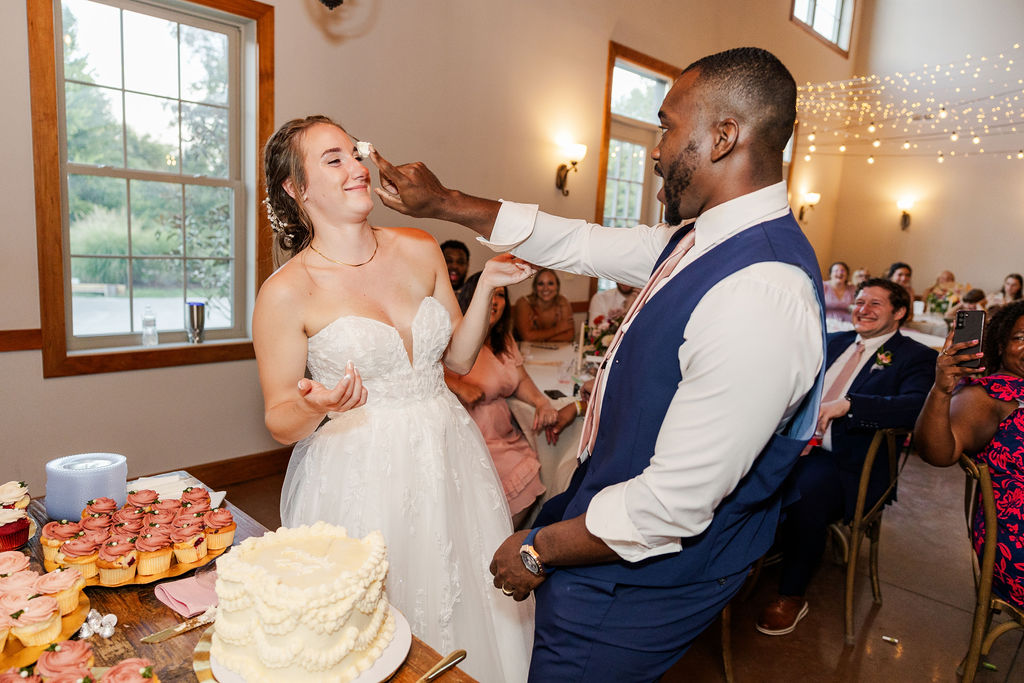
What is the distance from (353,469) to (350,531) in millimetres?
167

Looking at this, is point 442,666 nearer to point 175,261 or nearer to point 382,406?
point 382,406

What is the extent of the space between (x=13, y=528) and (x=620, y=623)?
4.20 ft

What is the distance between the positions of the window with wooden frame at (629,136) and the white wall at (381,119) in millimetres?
152

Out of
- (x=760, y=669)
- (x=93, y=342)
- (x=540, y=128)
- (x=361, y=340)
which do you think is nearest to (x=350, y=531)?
(x=361, y=340)

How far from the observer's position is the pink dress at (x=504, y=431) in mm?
3041

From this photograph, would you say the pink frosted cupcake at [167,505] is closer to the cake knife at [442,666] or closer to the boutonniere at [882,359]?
the cake knife at [442,666]

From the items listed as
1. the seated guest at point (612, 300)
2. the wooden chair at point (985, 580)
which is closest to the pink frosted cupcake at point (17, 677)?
the wooden chair at point (985, 580)

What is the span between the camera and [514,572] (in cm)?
138

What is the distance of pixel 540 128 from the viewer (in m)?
6.21

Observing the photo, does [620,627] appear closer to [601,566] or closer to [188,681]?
[601,566]

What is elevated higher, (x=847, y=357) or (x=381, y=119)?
(x=381, y=119)

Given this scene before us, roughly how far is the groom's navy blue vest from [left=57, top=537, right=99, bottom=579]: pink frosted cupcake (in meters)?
0.93

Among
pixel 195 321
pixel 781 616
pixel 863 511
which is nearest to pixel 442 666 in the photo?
pixel 781 616

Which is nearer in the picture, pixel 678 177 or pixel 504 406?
pixel 678 177
